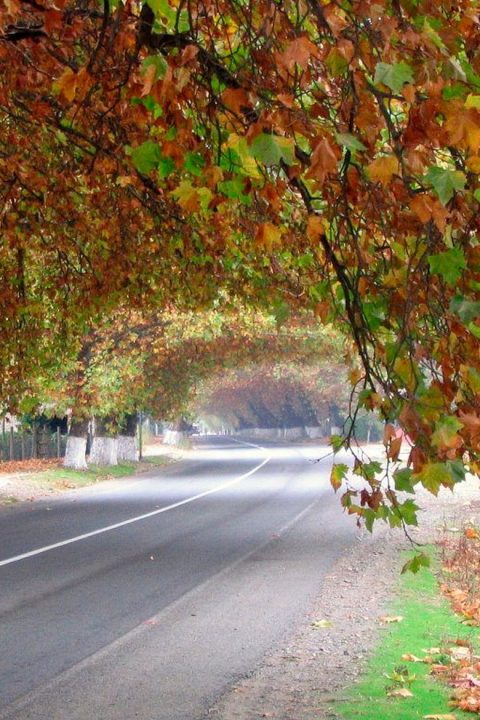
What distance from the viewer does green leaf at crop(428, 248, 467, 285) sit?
3.80 meters

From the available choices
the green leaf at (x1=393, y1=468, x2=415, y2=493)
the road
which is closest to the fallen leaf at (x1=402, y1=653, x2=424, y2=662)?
the road

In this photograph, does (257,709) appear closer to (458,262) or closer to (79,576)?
(458,262)

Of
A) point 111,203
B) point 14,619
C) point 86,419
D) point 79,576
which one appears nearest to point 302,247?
point 111,203

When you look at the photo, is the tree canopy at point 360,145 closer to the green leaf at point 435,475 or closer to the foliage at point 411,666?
the green leaf at point 435,475

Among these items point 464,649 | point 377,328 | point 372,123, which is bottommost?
point 464,649

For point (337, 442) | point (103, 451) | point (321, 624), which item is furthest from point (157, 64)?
point (103, 451)

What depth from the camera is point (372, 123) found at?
3.73 metres

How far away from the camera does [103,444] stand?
38.0 meters

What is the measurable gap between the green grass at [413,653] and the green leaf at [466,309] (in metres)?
3.61

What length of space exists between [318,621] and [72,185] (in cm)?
483

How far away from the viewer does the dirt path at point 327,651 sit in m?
6.70

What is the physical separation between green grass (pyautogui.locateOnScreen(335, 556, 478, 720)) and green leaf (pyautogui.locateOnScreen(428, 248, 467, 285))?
143 inches

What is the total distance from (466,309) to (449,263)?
0.24 meters

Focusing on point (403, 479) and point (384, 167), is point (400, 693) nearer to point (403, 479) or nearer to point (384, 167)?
point (403, 479)
